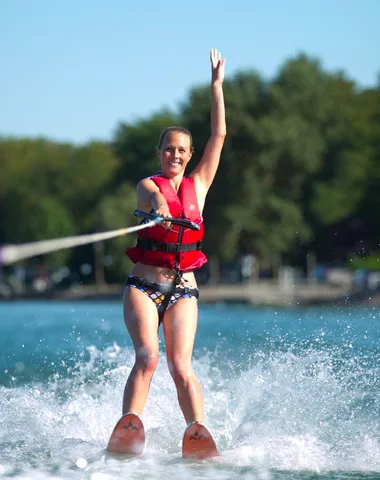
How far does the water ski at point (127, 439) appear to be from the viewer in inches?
185

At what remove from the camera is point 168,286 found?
4.93 meters

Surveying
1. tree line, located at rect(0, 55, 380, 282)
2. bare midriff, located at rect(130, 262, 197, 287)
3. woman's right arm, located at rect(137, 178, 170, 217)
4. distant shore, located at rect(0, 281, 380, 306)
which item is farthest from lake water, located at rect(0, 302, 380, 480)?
tree line, located at rect(0, 55, 380, 282)

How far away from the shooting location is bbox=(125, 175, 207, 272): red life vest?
A: 491cm

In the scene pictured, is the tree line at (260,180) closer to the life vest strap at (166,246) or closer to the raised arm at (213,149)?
the raised arm at (213,149)

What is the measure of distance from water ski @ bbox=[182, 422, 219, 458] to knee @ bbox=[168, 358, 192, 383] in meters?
0.25

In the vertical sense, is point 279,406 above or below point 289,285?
above

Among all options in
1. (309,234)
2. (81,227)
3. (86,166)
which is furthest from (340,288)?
(86,166)

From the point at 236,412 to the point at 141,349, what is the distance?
989 mm

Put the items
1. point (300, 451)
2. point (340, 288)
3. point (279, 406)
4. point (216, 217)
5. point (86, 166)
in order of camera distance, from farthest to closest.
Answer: point (86, 166), point (216, 217), point (340, 288), point (279, 406), point (300, 451)

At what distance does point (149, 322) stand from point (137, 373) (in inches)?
9.6

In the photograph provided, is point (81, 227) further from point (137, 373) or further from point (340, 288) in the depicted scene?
point (137, 373)

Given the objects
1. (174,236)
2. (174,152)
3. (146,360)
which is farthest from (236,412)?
(174,152)

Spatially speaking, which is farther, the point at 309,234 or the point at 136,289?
the point at 309,234

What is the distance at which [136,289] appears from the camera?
492 centimetres
